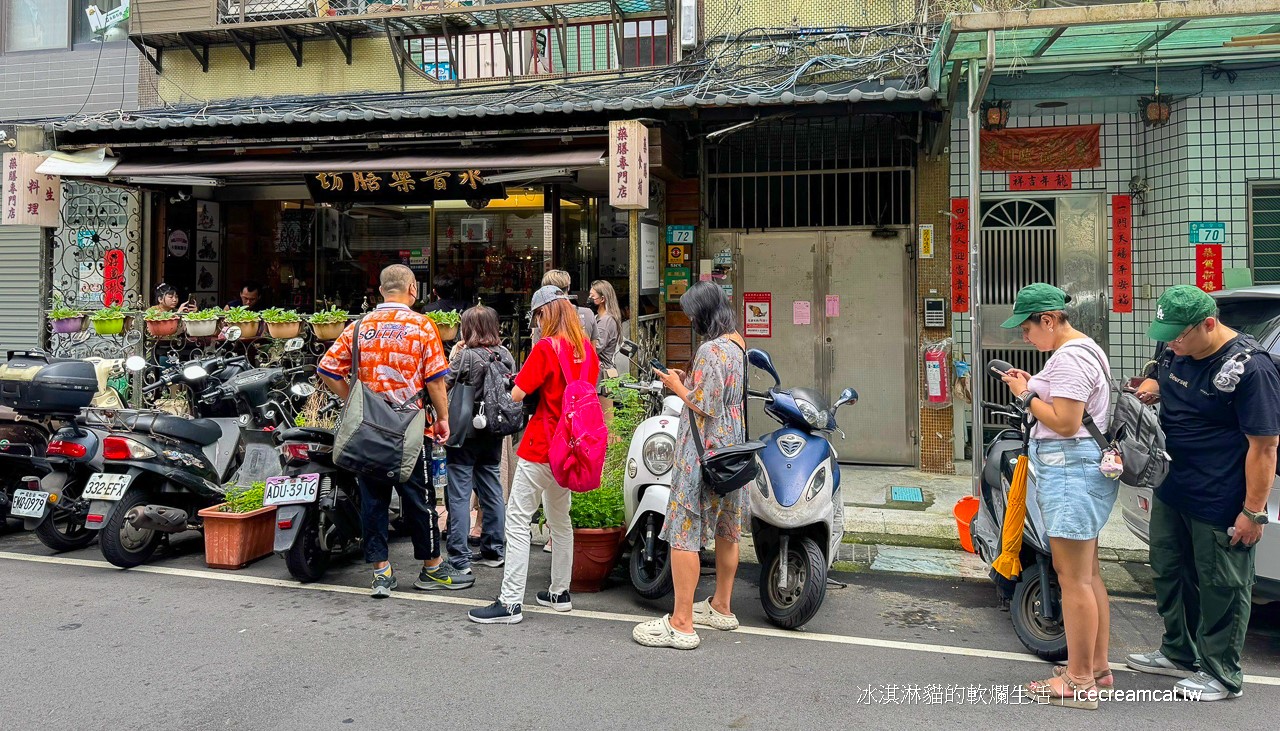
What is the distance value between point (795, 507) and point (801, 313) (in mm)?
5633

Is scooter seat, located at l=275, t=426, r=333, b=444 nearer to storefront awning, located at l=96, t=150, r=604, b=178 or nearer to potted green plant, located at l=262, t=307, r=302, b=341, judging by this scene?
storefront awning, located at l=96, t=150, r=604, b=178

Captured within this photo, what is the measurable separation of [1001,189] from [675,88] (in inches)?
140

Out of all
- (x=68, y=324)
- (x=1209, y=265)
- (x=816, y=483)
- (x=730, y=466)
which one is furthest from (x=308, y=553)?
(x=1209, y=265)

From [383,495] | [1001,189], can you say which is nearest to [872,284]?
[1001,189]

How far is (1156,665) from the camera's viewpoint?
4711 mm

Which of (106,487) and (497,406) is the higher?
(497,406)

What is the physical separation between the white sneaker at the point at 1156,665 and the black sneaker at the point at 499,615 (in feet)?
10.7

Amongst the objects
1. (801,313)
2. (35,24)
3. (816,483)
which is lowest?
(816,483)

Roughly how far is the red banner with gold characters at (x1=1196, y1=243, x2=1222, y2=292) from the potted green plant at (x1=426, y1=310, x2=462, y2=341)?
725cm

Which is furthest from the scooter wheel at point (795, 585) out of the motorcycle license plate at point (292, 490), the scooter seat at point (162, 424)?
the scooter seat at point (162, 424)

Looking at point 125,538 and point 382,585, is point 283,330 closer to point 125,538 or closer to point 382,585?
point 125,538

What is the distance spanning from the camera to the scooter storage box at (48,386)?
6660 millimetres

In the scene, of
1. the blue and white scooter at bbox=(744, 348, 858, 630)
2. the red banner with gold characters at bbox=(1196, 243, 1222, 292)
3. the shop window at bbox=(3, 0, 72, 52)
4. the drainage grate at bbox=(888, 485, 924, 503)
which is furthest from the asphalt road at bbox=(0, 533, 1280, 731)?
the shop window at bbox=(3, 0, 72, 52)

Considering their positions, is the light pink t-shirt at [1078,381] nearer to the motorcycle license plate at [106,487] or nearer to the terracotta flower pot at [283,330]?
the motorcycle license plate at [106,487]
